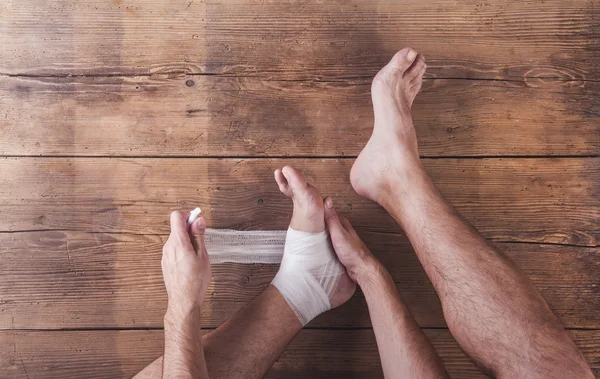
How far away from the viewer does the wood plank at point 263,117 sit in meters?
1.06

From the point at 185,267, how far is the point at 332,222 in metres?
0.33

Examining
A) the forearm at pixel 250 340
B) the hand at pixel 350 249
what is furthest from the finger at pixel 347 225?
the forearm at pixel 250 340

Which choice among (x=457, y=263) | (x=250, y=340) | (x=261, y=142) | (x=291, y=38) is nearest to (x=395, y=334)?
(x=457, y=263)

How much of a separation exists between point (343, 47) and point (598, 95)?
0.64 metres

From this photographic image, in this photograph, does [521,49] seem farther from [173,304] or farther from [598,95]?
[173,304]

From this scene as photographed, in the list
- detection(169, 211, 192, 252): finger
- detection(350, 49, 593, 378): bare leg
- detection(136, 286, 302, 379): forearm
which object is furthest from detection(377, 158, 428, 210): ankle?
detection(169, 211, 192, 252): finger

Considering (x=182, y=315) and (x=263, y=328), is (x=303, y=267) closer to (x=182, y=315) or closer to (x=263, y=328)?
(x=263, y=328)

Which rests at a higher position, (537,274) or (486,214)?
(486,214)

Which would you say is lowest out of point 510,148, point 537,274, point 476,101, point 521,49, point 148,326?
point 148,326

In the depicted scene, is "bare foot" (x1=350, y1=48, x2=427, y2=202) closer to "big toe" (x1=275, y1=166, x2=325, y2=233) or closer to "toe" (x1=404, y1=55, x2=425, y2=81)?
"toe" (x1=404, y1=55, x2=425, y2=81)

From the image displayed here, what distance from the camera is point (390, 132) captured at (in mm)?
990

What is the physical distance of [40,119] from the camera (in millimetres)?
1063

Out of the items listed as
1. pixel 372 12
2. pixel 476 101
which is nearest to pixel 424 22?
pixel 372 12

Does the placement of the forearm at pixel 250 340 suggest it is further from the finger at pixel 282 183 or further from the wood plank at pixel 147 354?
the finger at pixel 282 183
